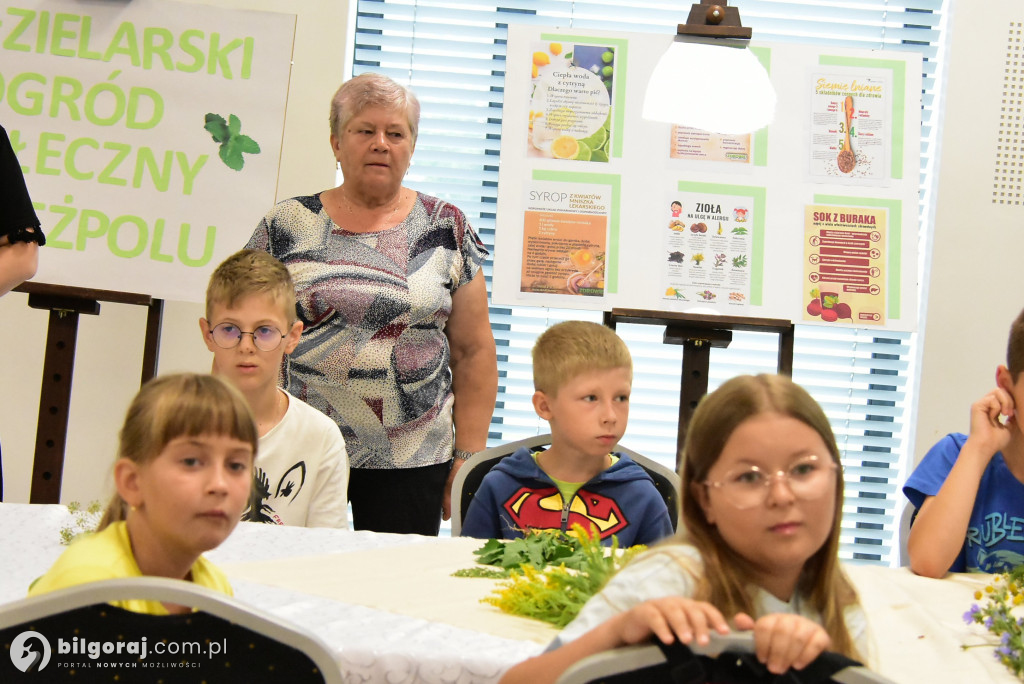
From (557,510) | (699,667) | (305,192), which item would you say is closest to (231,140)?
(305,192)

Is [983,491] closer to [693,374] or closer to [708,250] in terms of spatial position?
[693,374]

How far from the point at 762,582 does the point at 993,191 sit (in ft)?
10.7

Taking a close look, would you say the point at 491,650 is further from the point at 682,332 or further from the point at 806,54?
the point at 806,54

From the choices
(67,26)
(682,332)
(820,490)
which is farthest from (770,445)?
(67,26)

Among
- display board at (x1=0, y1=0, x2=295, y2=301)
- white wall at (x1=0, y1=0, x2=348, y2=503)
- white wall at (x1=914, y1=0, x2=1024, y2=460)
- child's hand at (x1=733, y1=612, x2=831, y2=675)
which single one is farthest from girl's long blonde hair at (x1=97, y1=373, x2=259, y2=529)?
white wall at (x1=914, y1=0, x2=1024, y2=460)

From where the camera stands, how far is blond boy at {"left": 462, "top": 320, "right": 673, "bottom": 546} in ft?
6.78

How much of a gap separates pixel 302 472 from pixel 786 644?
1.51m

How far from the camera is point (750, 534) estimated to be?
1.04 m

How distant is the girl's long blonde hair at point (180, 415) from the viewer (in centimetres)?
114

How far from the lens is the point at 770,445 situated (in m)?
1.05

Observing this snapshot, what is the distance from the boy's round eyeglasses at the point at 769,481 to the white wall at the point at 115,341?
2.93 m

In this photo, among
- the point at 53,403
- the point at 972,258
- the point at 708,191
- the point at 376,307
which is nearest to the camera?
the point at 376,307

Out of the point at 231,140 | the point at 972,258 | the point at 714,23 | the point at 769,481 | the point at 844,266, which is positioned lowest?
the point at 769,481

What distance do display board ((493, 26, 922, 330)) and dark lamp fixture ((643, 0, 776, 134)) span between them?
37 millimetres
